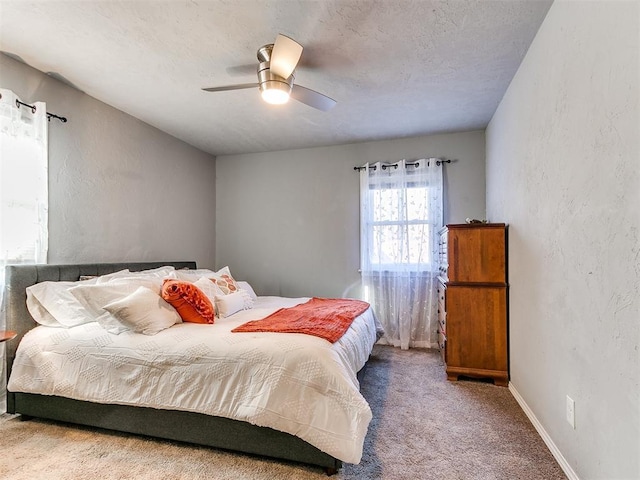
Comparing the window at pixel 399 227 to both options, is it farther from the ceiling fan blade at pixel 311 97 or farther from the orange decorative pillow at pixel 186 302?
the orange decorative pillow at pixel 186 302

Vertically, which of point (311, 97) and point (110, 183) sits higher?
point (311, 97)

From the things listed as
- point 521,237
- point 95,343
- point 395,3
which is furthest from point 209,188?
point 521,237

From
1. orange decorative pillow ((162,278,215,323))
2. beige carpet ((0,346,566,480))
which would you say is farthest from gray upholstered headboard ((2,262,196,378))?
orange decorative pillow ((162,278,215,323))

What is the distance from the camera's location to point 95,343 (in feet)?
6.91

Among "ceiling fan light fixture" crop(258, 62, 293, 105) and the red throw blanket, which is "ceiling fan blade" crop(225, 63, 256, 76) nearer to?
"ceiling fan light fixture" crop(258, 62, 293, 105)

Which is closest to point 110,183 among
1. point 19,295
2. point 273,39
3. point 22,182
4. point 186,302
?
point 22,182

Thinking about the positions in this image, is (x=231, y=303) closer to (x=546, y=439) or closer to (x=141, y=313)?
(x=141, y=313)

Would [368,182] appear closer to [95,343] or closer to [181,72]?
[181,72]

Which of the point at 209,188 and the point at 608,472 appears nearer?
the point at 608,472

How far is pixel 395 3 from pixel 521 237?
1.82 meters

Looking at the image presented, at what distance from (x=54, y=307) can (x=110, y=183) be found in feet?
4.34

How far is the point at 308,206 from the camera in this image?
14.8 ft

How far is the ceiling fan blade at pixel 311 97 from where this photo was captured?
2.33 meters

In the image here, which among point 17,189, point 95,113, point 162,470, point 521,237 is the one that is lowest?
point 162,470
